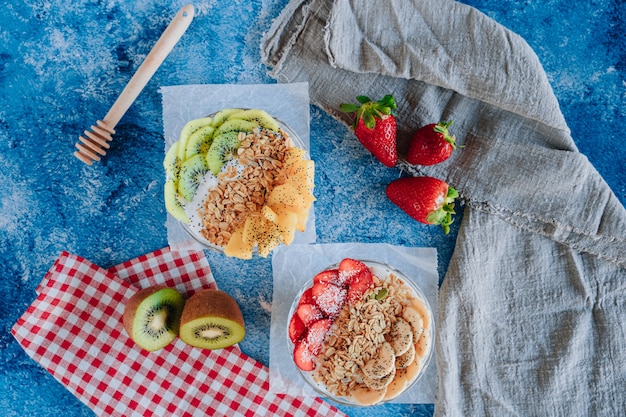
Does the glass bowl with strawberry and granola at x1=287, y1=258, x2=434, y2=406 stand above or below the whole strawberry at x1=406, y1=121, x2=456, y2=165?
below

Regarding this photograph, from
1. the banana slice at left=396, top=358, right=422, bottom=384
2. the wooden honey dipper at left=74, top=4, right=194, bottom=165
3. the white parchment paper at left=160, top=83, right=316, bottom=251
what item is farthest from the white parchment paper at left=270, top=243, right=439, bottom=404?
the wooden honey dipper at left=74, top=4, right=194, bottom=165

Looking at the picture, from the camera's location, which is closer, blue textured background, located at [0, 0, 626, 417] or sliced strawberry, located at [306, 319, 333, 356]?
sliced strawberry, located at [306, 319, 333, 356]

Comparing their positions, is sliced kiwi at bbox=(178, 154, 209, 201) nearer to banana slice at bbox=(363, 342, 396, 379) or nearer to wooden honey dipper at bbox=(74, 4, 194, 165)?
wooden honey dipper at bbox=(74, 4, 194, 165)

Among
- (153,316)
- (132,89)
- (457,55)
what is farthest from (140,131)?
(457,55)

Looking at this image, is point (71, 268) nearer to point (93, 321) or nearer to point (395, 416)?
point (93, 321)

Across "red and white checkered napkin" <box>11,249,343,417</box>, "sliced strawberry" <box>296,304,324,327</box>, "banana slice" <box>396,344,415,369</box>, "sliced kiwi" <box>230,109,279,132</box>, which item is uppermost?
"sliced kiwi" <box>230,109,279,132</box>

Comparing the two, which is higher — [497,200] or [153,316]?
[497,200]

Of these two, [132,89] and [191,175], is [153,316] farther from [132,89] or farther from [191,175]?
[132,89]

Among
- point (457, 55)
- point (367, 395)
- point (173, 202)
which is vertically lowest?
point (367, 395)
